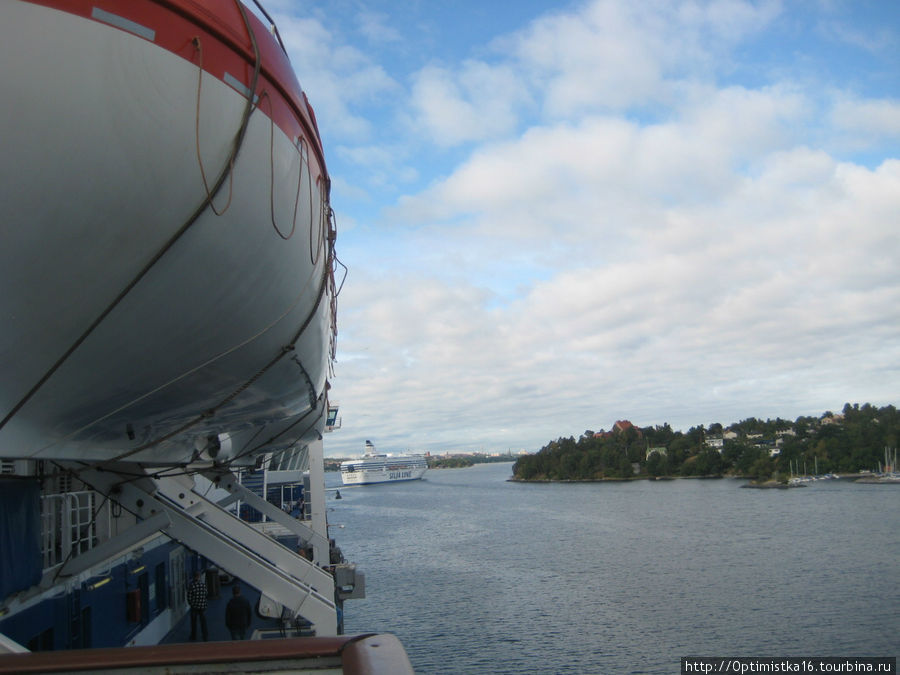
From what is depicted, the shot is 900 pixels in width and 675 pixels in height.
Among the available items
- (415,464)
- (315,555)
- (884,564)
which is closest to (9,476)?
(315,555)

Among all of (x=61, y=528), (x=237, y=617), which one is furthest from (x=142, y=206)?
(x=237, y=617)

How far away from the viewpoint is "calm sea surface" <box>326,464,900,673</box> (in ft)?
58.9

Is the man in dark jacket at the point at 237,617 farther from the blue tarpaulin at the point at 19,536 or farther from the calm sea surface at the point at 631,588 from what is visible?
the calm sea surface at the point at 631,588

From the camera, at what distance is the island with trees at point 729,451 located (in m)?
89.2

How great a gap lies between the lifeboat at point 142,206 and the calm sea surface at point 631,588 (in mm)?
15791

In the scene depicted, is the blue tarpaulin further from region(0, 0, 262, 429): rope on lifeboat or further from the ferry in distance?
the ferry in distance

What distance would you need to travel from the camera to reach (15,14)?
1937mm

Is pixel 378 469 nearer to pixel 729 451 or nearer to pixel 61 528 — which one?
pixel 729 451

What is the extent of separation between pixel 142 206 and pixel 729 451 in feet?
343

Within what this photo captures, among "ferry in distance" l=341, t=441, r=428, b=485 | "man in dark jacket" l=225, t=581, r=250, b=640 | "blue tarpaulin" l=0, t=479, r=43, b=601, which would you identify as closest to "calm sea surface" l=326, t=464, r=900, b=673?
"man in dark jacket" l=225, t=581, r=250, b=640

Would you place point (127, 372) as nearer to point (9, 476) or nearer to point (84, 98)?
point (84, 98)

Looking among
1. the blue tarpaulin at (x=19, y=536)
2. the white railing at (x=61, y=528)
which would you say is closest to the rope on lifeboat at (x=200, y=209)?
the blue tarpaulin at (x=19, y=536)

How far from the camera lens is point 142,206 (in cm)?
238

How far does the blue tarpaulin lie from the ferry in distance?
12177cm
